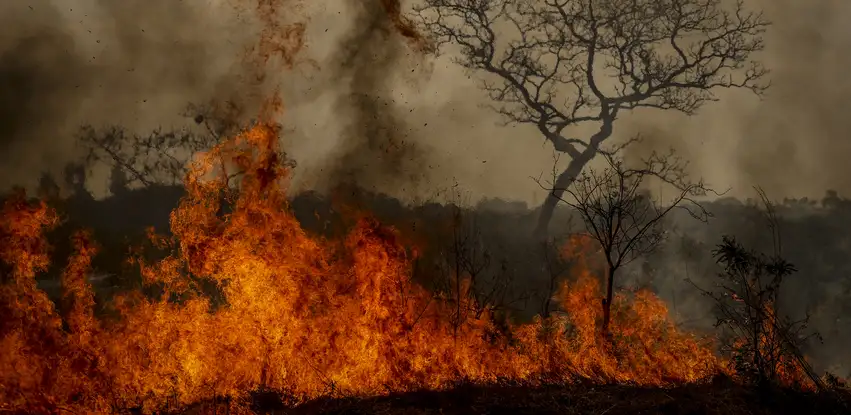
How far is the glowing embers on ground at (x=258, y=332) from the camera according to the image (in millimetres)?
12422

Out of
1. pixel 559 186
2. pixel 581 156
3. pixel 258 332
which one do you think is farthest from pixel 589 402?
pixel 581 156

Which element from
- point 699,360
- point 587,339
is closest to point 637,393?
point 587,339

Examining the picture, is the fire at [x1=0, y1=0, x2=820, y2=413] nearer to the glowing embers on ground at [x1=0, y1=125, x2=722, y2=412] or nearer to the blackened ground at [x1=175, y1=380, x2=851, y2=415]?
the glowing embers on ground at [x1=0, y1=125, x2=722, y2=412]

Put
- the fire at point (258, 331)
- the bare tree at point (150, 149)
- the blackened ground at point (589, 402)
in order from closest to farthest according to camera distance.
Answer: the blackened ground at point (589, 402), the fire at point (258, 331), the bare tree at point (150, 149)

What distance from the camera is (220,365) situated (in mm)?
12719

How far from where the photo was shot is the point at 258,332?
509 inches

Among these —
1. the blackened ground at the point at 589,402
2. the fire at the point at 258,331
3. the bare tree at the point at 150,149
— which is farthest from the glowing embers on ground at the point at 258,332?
the bare tree at the point at 150,149

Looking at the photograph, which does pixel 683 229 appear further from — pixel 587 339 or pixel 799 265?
pixel 587 339

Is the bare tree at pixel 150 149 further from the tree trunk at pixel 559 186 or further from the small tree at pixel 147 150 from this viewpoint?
the tree trunk at pixel 559 186

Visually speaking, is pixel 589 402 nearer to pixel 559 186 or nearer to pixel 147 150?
pixel 559 186

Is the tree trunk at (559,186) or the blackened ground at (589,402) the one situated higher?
the tree trunk at (559,186)

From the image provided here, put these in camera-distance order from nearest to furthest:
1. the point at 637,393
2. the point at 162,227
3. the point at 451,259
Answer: the point at 637,393 < the point at 451,259 < the point at 162,227

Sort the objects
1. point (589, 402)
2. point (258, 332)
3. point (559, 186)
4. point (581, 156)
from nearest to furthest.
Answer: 1. point (589, 402)
2. point (258, 332)
3. point (581, 156)
4. point (559, 186)

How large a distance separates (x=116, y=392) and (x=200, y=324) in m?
2.06
